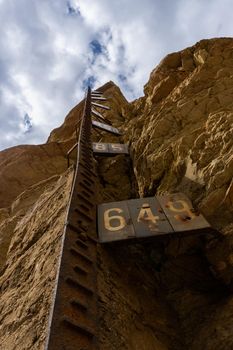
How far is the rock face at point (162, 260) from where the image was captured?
3367 mm

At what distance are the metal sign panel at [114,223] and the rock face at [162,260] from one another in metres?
0.20

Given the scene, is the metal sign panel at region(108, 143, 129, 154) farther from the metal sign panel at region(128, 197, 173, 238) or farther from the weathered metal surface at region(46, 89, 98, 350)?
the weathered metal surface at region(46, 89, 98, 350)

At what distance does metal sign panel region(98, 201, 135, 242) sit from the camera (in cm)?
425

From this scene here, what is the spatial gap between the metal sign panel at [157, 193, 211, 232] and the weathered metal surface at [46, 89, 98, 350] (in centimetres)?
111

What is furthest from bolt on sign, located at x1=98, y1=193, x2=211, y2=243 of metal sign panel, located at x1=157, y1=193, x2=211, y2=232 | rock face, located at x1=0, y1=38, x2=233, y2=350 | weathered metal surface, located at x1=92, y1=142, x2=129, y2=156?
weathered metal surface, located at x1=92, y1=142, x2=129, y2=156

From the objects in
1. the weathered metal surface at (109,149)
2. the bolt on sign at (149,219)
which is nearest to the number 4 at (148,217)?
the bolt on sign at (149,219)

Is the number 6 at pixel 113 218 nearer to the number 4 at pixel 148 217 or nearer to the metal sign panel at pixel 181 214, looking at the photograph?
the number 4 at pixel 148 217

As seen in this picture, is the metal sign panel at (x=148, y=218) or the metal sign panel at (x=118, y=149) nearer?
the metal sign panel at (x=148, y=218)

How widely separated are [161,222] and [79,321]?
2.06 meters

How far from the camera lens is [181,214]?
15.1 ft

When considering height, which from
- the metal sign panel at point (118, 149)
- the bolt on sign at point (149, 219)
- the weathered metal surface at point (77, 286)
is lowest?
the weathered metal surface at point (77, 286)

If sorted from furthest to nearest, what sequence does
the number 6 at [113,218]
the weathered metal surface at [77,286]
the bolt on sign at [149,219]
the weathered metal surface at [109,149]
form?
the weathered metal surface at [109,149]
the number 6 at [113,218]
the bolt on sign at [149,219]
the weathered metal surface at [77,286]

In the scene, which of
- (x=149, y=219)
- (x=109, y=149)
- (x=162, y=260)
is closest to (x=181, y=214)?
(x=149, y=219)

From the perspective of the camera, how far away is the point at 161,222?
4.50 m
